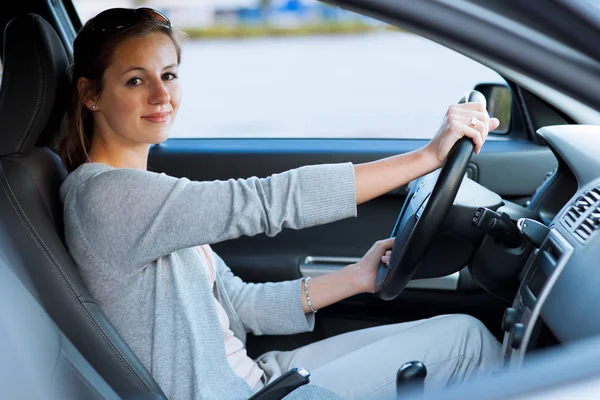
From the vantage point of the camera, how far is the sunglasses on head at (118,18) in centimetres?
166

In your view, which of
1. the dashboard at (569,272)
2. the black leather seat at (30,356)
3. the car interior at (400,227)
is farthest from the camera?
the dashboard at (569,272)

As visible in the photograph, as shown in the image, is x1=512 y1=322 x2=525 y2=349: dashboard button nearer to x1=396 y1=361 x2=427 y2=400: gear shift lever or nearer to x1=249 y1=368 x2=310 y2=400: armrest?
x1=396 y1=361 x2=427 y2=400: gear shift lever

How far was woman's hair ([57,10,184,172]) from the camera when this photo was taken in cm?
166

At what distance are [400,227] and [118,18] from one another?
2.47 feet

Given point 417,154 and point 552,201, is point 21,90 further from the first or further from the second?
point 552,201

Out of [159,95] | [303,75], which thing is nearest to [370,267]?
[159,95]

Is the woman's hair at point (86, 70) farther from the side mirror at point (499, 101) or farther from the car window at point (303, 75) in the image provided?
the side mirror at point (499, 101)

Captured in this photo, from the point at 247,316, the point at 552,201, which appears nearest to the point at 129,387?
the point at 247,316

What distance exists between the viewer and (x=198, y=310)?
1.57 metres

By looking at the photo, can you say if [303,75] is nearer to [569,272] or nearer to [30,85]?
[30,85]

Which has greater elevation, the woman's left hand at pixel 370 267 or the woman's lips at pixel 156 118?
the woman's lips at pixel 156 118

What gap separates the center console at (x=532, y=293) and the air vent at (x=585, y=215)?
3 cm

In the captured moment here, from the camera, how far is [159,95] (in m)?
1.66

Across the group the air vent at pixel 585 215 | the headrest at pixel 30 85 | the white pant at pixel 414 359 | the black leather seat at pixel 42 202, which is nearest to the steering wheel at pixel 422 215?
the white pant at pixel 414 359
